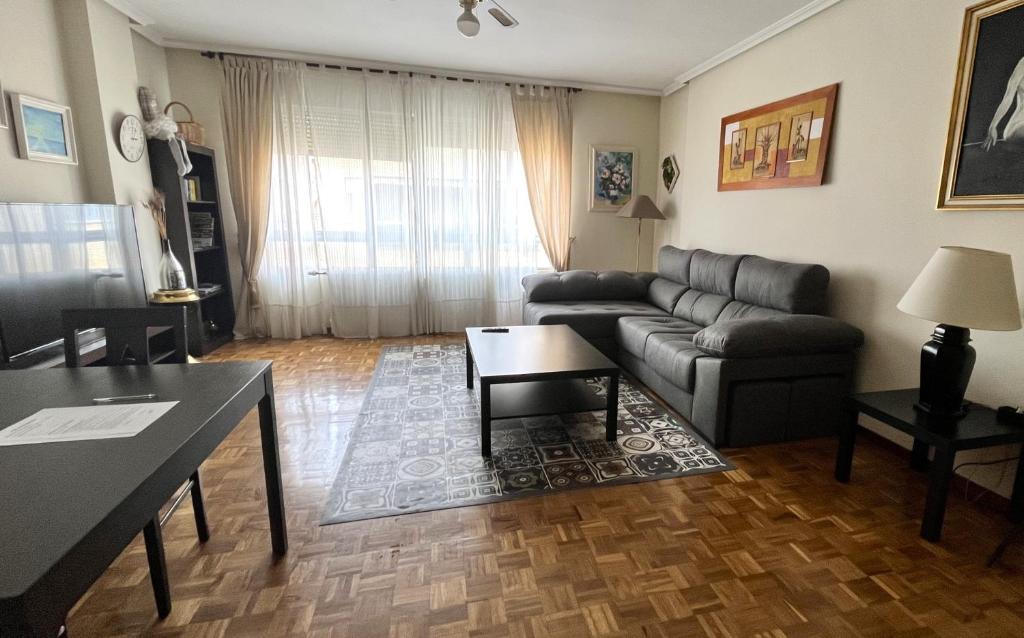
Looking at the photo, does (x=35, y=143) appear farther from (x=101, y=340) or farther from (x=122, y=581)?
(x=122, y=581)

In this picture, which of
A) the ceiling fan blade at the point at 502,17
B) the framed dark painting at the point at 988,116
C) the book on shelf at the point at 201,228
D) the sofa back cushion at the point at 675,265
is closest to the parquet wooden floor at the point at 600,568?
the framed dark painting at the point at 988,116

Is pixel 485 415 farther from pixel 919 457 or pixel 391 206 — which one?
pixel 391 206

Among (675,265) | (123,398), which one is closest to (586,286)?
(675,265)

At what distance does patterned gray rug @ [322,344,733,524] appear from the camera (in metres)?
2.12

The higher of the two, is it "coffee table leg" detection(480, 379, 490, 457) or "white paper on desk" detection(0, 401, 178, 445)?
"white paper on desk" detection(0, 401, 178, 445)

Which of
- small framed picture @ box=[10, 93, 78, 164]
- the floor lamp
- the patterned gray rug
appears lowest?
the patterned gray rug

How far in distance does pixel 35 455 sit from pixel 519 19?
3452 millimetres

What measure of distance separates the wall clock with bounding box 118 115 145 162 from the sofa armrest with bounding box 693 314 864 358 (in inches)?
158

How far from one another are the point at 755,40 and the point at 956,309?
8.68ft

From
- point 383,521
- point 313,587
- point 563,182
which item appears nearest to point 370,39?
point 563,182

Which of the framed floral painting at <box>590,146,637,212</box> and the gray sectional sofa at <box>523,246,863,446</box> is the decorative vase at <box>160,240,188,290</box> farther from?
the framed floral painting at <box>590,146,637,212</box>

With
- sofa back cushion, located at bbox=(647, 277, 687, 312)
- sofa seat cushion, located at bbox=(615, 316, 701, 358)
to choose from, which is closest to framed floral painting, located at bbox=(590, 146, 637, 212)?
sofa back cushion, located at bbox=(647, 277, 687, 312)

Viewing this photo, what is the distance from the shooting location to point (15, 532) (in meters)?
0.72

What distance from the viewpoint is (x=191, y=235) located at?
3.93 meters
